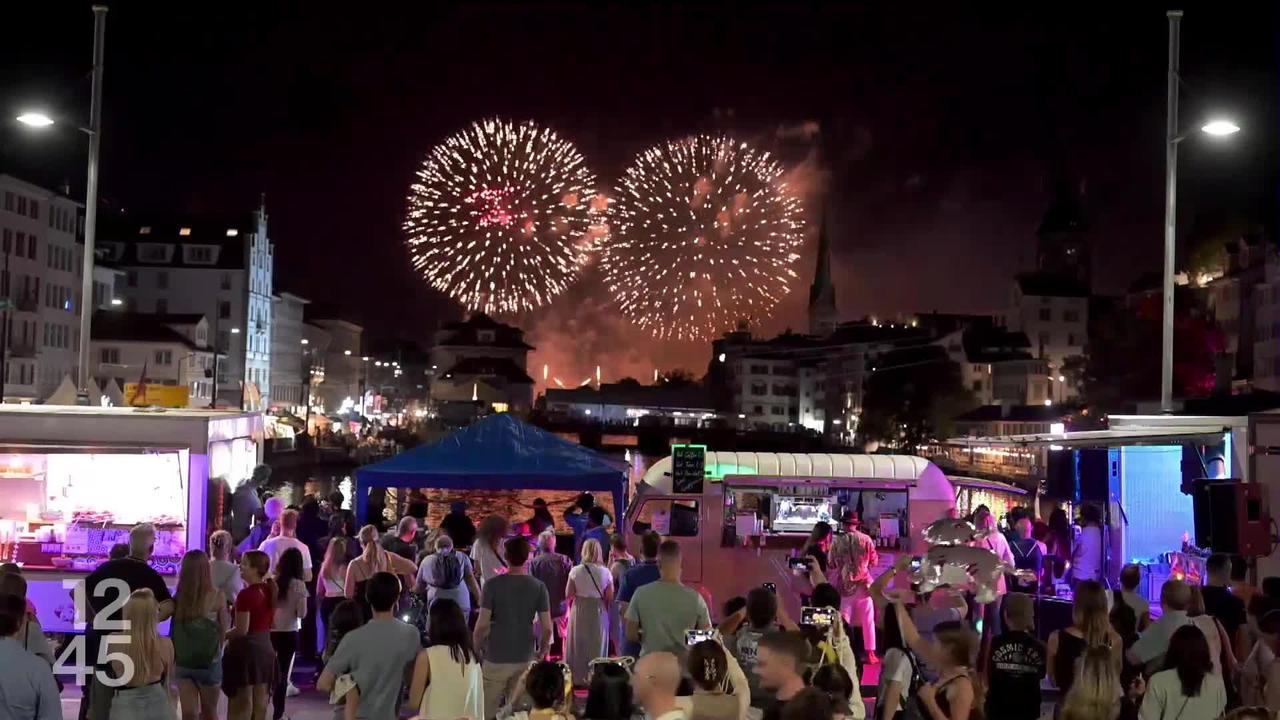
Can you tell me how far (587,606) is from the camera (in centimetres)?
1354

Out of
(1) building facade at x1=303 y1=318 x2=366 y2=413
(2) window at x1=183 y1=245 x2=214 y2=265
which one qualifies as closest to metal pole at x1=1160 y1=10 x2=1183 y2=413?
(2) window at x1=183 y1=245 x2=214 y2=265

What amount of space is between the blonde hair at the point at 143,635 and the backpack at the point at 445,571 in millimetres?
4709

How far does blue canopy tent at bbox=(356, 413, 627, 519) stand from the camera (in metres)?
18.2

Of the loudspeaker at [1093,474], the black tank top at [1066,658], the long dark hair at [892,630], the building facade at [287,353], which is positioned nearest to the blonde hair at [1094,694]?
the long dark hair at [892,630]

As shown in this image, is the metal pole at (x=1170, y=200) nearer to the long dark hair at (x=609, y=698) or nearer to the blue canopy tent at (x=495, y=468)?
the blue canopy tent at (x=495, y=468)

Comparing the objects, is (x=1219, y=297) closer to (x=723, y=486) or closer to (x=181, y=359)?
(x=181, y=359)

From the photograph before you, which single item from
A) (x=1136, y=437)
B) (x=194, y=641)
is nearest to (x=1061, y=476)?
(x=1136, y=437)

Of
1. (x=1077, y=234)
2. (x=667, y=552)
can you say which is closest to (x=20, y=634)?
(x=667, y=552)

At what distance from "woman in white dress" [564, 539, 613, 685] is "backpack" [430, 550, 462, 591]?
1191 mm

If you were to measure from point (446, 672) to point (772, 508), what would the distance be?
41.6ft

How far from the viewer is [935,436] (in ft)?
371

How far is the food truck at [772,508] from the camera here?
19.5 metres

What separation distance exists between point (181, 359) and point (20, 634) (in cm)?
8899

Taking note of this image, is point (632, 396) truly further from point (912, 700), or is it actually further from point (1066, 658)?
point (912, 700)
